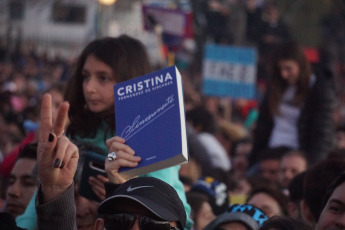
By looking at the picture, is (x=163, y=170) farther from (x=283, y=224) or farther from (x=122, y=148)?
(x=283, y=224)

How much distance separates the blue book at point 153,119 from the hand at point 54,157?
41 centimetres

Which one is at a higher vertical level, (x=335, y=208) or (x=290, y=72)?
(x=335, y=208)

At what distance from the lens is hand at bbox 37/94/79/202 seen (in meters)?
4.10

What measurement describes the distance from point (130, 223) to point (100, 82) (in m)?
1.47

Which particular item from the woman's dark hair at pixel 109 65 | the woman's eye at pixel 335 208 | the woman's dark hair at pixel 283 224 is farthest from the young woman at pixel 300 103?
the woman's eye at pixel 335 208

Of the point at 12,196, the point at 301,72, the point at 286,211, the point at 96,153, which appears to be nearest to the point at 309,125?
the point at 301,72

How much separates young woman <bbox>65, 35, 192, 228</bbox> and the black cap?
100 centimetres

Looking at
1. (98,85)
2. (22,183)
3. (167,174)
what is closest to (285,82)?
(22,183)

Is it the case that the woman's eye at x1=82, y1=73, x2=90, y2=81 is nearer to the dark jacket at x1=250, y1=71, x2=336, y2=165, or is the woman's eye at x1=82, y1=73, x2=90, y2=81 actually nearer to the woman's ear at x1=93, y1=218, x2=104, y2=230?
the woman's ear at x1=93, y1=218, x2=104, y2=230

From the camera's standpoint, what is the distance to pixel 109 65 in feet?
17.3

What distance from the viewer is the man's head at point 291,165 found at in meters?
8.16

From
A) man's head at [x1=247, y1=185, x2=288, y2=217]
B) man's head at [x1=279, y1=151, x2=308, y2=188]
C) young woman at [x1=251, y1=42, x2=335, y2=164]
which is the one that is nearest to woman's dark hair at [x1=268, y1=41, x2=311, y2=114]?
young woman at [x1=251, y1=42, x2=335, y2=164]

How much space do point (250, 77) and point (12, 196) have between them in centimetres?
875

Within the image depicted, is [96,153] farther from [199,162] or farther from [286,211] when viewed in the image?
[199,162]
